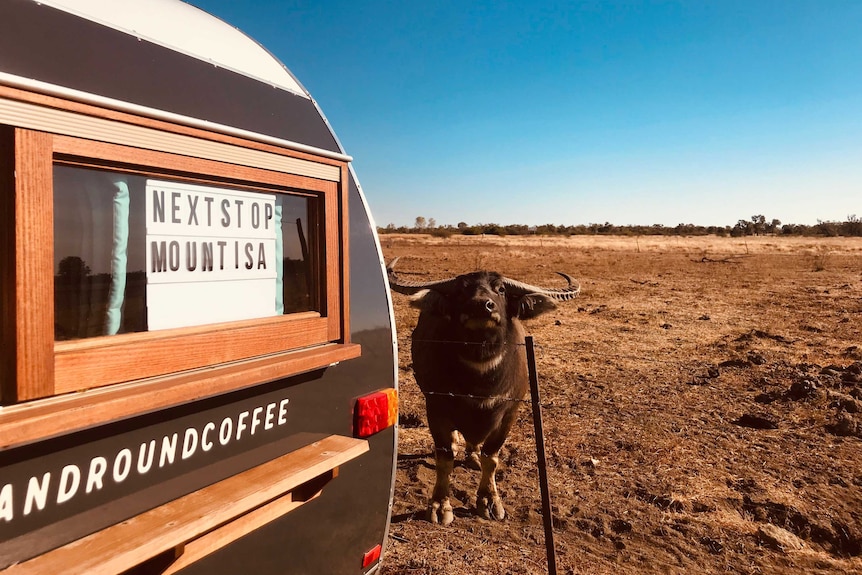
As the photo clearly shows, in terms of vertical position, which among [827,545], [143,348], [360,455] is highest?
[143,348]

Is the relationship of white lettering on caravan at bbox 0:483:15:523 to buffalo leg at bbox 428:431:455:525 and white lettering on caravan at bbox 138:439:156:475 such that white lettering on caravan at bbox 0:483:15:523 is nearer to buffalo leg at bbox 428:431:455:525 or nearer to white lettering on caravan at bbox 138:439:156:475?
white lettering on caravan at bbox 138:439:156:475

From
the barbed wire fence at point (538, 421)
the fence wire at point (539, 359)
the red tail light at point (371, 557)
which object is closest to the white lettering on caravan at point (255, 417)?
the red tail light at point (371, 557)

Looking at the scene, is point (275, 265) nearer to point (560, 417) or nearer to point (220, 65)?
point (220, 65)

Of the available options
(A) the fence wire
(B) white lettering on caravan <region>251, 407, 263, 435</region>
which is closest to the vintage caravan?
(B) white lettering on caravan <region>251, 407, 263, 435</region>

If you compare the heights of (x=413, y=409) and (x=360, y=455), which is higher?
(x=360, y=455)

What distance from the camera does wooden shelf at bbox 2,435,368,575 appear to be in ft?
4.25

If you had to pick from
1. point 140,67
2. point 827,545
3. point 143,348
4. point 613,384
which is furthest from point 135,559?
point 613,384

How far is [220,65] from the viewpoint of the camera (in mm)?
1943

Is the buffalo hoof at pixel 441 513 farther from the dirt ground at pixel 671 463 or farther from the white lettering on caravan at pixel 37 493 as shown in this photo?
the white lettering on caravan at pixel 37 493

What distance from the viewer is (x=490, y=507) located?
4.18m

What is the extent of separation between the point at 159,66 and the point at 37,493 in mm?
1316

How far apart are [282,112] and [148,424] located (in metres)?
1.28

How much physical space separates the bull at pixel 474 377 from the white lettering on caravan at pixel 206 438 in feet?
8.13

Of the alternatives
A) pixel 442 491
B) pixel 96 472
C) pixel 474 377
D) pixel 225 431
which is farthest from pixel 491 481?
pixel 96 472
